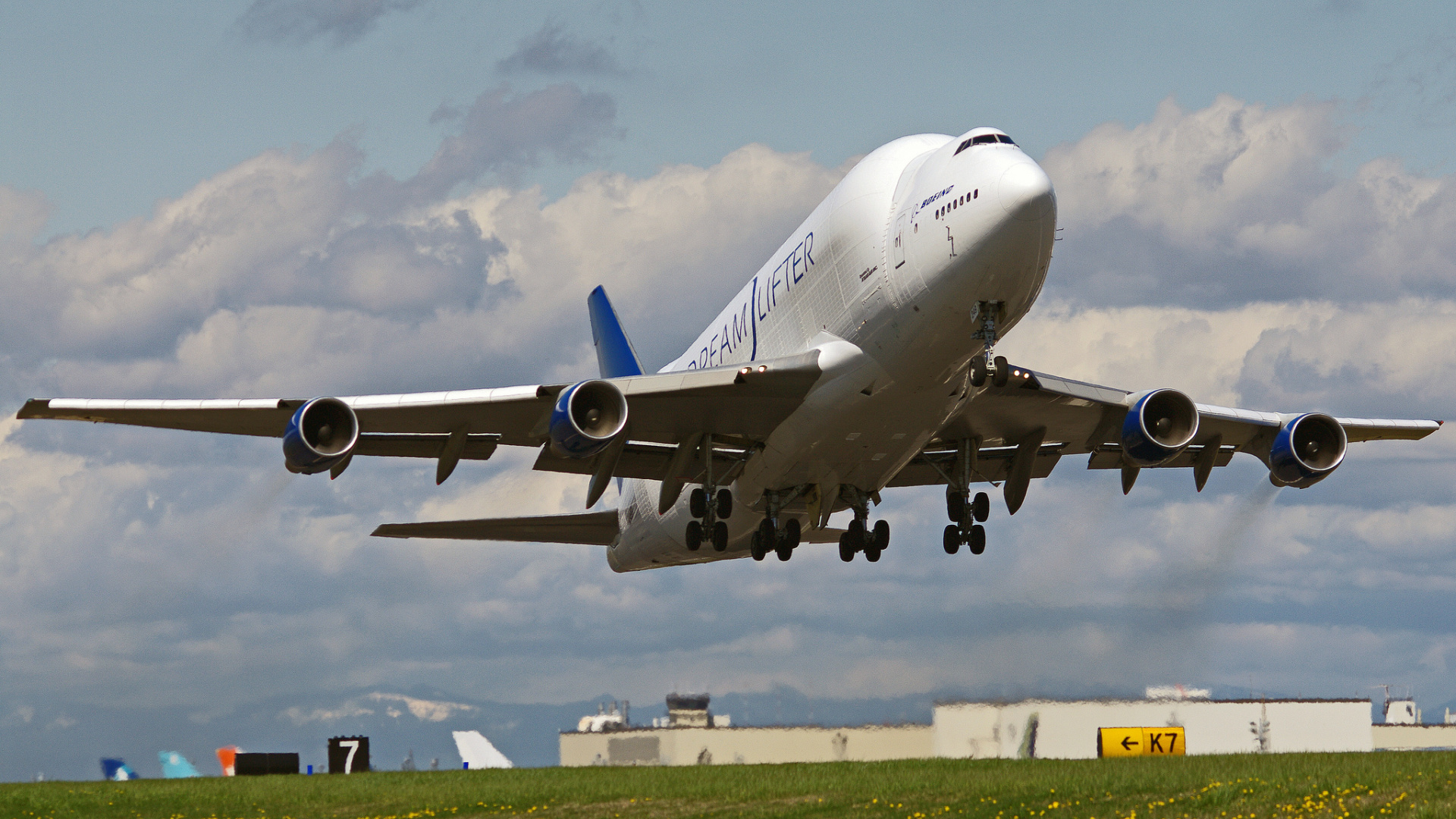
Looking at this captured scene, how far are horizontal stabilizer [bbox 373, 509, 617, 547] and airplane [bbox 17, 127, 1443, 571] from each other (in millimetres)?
5296

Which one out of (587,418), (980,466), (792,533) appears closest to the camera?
(587,418)

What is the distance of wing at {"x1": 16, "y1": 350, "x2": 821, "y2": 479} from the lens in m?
31.1

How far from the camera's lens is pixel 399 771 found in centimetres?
5353

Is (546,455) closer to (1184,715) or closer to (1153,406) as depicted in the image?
(1153,406)

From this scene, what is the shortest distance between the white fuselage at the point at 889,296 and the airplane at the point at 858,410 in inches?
1.8

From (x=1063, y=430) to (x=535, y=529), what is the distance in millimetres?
17599

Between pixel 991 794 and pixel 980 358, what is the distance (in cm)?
1345

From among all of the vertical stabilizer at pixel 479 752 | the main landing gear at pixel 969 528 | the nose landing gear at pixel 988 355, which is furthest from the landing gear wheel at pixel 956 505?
the vertical stabilizer at pixel 479 752

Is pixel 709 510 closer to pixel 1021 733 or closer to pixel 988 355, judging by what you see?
pixel 988 355

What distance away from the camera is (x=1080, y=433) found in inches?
1469

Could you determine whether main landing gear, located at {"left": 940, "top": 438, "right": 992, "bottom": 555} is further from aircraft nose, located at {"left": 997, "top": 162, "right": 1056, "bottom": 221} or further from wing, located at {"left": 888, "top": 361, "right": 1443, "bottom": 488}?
aircraft nose, located at {"left": 997, "top": 162, "right": 1056, "bottom": 221}

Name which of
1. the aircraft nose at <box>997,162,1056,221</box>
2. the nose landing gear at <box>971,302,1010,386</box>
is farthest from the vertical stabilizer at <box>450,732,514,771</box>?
the aircraft nose at <box>997,162,1056,221</box>

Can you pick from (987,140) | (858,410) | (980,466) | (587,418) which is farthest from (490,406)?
(980,466)

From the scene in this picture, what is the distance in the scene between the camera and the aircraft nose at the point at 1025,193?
26000 millimetres
